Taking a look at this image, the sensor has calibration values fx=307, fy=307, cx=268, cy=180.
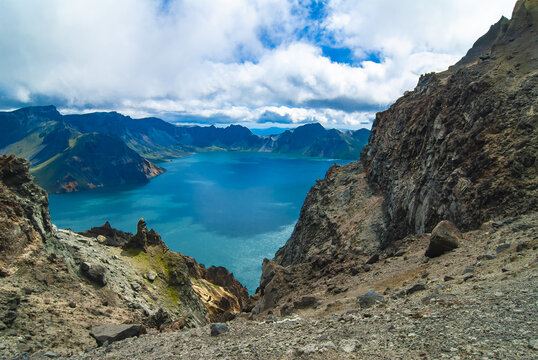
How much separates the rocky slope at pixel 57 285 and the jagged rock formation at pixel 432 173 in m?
13.1

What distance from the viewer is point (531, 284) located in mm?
11125

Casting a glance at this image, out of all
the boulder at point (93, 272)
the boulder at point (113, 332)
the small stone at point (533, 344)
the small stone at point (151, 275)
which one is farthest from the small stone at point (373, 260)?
the small stone at point (151, 275)

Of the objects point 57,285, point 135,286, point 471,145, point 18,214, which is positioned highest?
point 18,214

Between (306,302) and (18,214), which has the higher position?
(18,214)

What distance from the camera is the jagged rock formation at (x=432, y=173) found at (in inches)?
1073

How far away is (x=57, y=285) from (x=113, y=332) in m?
7.92

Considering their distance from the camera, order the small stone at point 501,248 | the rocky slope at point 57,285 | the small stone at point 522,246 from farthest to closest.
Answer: the small stone at point 501,248
the rocky slope at point 57,285
the small stone at point 522,246

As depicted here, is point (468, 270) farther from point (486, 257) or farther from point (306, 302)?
point (306, 302)

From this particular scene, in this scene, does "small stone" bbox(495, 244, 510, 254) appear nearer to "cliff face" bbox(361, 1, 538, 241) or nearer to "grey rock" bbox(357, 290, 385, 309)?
"grey rock" bbox(357, 290, 385, 309)

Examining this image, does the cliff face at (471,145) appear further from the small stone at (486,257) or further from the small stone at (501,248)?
the small stone at (486,257)

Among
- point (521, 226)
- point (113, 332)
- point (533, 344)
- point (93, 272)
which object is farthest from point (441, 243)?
point (93, 272)

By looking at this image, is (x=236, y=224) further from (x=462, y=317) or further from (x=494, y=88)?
(x=462, y=317)

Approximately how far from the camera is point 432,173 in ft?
135

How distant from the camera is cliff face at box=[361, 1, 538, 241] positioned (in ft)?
88.5
